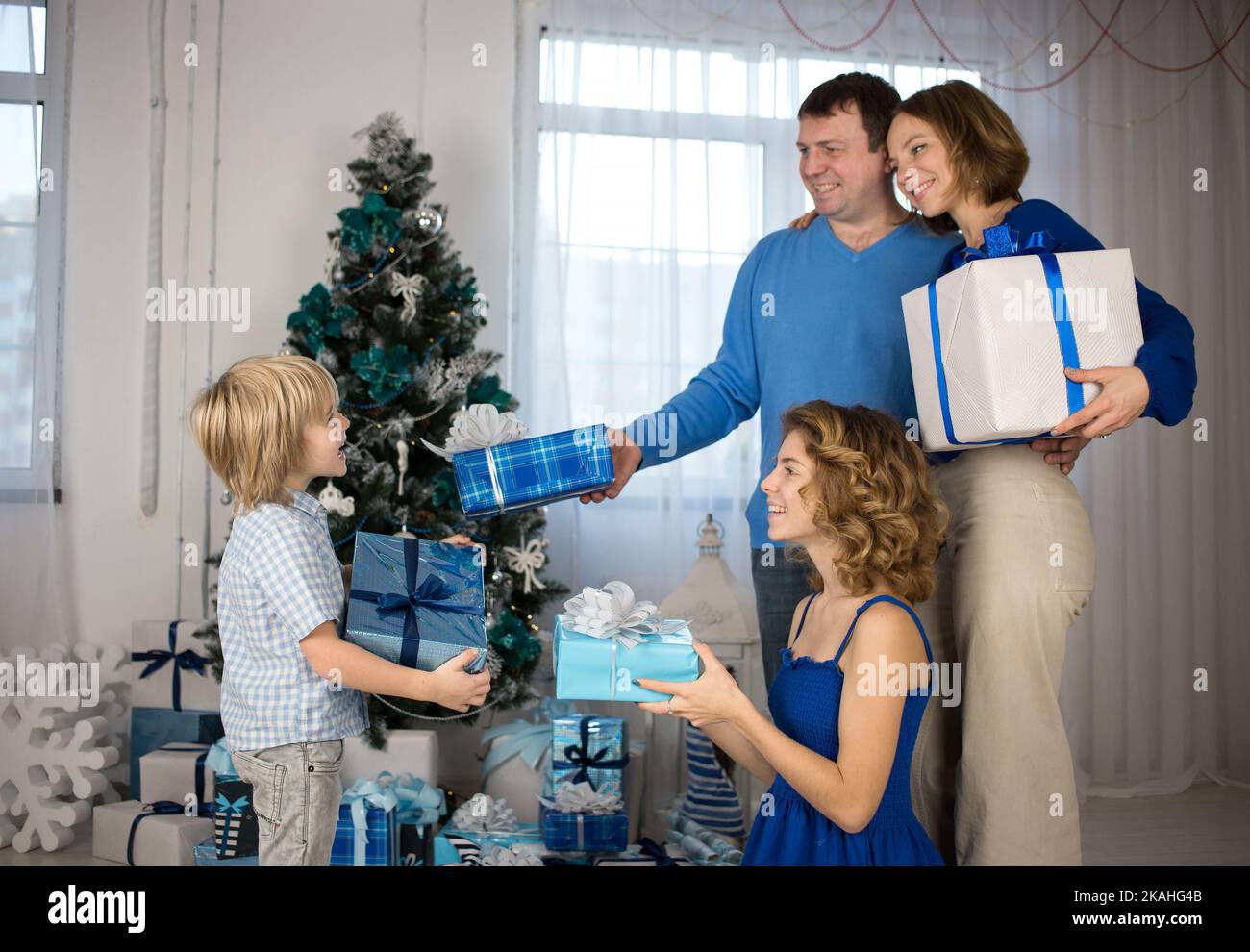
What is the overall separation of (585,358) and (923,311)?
212 cm

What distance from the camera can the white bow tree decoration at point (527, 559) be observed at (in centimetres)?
312

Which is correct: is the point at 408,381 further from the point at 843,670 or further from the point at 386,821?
the point at 843,670

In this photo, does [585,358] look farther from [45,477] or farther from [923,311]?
[923,311]

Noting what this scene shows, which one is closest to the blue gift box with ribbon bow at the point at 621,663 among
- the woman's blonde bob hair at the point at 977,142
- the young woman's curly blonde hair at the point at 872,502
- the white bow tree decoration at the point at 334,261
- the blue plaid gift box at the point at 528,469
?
the young woman's curly blonde hair at the point at 872,502

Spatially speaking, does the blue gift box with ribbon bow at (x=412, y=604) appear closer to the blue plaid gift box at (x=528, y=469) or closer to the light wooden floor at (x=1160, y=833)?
the blue plaid gift box at (x=528, y=469)

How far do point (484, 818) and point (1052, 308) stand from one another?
1953 mm

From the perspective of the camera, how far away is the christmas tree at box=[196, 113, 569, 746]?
3004 millimetres

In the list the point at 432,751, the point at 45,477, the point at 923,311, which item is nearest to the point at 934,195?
the point at 923,311

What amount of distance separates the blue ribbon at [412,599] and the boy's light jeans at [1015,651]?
0.88 metres

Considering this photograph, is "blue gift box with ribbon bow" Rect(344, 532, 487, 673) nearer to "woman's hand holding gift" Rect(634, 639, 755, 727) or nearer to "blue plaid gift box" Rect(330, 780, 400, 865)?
"woman's hand holding gift" Rect(634, 639, 755, 727)

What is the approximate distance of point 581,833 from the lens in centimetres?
273

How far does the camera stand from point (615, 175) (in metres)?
3.90

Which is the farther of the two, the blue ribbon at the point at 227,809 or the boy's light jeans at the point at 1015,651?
the blue ribbon at the point at 227,809

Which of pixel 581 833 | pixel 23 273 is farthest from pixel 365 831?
pixel 23 273
